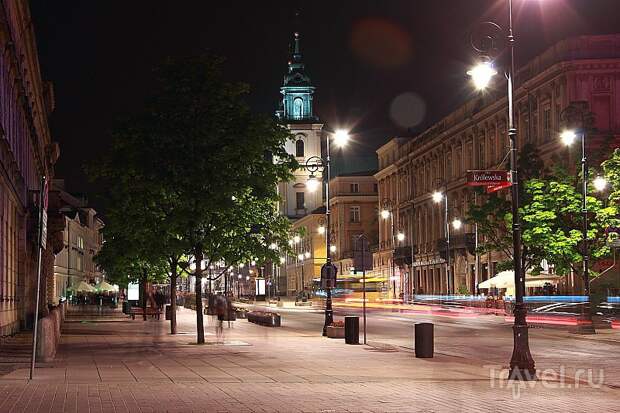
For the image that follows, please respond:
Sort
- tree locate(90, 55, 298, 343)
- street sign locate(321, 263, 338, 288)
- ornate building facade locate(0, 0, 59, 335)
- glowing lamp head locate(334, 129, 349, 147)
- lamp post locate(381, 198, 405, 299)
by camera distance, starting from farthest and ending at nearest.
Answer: lamp post locate(381, 198, 405, 299), glowing lamp head locate(334, 129, 349, 147), street sign locate(321, 263, 338, 288), ornate building facade locate(0, 0, 59, 335), tree locate(90, 55, 298, 343)

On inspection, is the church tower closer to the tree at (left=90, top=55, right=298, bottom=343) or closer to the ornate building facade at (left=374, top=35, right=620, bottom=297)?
the ornate building facade at (left=374, top=35, right=620, bottom=297)

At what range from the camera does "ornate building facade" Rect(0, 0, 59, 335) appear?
33.1 meters

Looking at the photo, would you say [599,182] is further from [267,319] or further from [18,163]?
[18,163]

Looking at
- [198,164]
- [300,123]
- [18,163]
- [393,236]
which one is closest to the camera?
[198,164]

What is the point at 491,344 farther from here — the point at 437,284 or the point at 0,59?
the point at 437,284

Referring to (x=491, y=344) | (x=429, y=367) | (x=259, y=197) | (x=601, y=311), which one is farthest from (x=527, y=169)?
(x=429, y=367)

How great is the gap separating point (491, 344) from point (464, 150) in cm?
5787

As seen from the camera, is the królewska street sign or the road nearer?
the królewska street sign

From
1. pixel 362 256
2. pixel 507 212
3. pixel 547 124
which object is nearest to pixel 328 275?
pixel 362 256

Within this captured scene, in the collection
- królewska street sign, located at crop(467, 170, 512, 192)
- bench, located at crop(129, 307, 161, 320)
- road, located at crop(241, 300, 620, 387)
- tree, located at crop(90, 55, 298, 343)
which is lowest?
road, located at crop(241, 300, 620, 387)

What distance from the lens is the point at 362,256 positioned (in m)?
32.2

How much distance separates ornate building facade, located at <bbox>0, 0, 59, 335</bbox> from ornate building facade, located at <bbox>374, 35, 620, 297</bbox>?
27.2 m

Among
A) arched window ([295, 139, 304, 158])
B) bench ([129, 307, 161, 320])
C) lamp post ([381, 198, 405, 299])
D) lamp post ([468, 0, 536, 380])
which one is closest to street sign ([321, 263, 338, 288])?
lamp post ([468, 0, 536, 380])

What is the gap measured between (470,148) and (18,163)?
5466 centimetres
